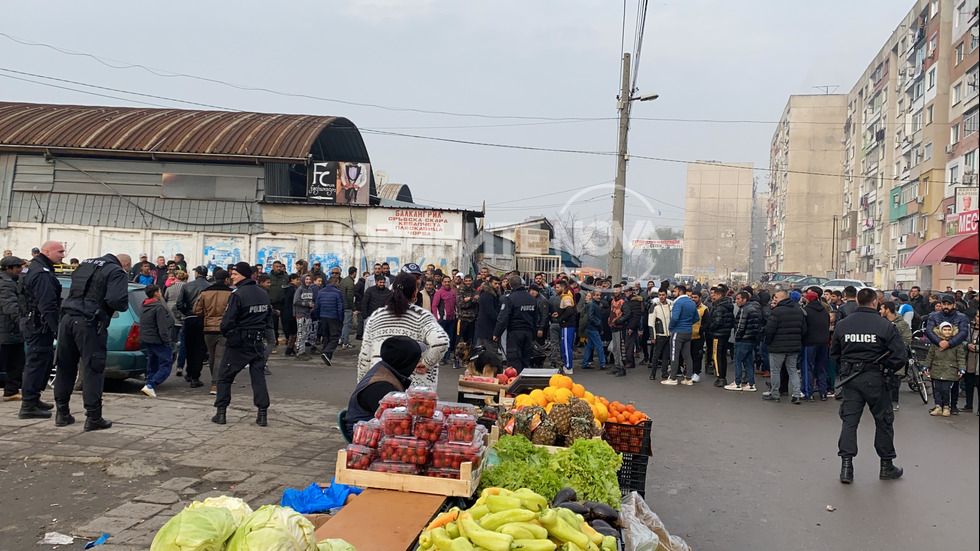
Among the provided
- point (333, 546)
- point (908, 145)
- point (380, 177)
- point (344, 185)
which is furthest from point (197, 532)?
point (908, 145)

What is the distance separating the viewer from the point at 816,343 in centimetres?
1321

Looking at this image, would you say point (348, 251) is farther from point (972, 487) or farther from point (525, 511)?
point (972, 487)

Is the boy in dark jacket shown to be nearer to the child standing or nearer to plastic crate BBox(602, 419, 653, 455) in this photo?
plastic crate BBox(602, 419, 653, 455)

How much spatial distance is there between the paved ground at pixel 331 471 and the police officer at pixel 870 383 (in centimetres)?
31

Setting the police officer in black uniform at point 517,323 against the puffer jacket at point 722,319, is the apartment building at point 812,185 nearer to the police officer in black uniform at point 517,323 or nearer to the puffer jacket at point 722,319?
the puffer jacket at point 722,319

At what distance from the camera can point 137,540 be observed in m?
5.35

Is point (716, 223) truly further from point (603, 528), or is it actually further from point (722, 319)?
point (603, 528)

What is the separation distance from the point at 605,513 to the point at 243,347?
6.17 metres

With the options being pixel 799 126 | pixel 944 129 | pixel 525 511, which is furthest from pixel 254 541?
pixel 799 126

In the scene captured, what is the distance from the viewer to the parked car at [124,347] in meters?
10.9

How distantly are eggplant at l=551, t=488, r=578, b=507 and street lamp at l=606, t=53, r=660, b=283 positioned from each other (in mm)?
16936

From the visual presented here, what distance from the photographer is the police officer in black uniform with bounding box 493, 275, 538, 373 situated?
46.2 ft

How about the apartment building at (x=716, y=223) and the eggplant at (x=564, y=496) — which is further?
the apartment building at (x=716, y=223)

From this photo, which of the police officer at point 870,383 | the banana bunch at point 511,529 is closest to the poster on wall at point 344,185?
the police officer at point 870,383
